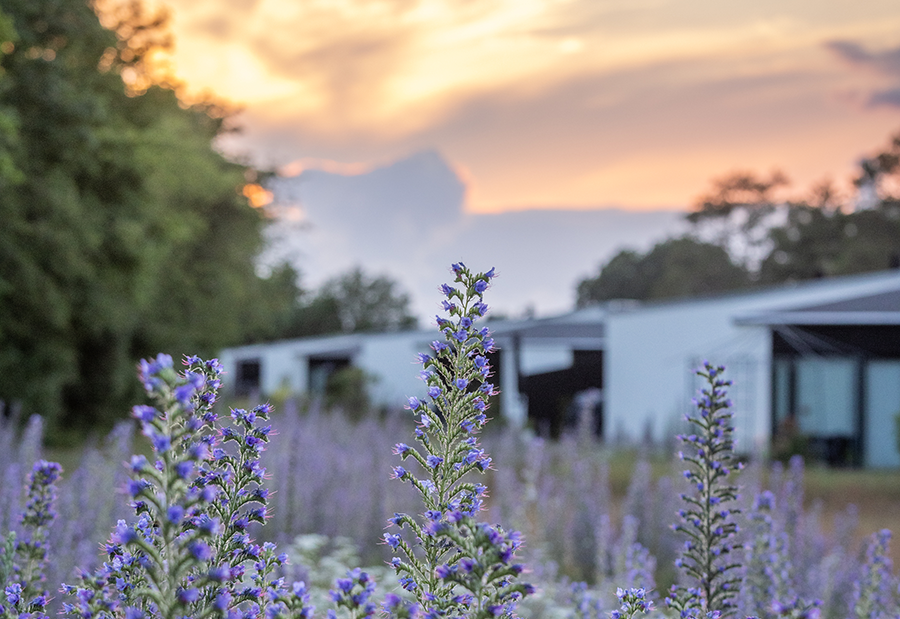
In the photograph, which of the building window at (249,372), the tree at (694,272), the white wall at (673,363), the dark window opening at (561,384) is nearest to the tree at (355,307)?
the building window at (249,372)

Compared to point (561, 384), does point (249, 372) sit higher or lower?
higher

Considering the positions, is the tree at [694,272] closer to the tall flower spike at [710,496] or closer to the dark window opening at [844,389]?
the dark window opening at [844,389]

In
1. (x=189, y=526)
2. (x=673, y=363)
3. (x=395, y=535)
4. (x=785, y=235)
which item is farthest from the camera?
(x=785, y=235)

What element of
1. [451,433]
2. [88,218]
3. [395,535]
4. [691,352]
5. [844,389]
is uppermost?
[88,218]

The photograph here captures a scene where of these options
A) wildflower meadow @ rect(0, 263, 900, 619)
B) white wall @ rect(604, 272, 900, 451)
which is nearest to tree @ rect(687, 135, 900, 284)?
A: white wall @ rect(604, 272, 900, 451)

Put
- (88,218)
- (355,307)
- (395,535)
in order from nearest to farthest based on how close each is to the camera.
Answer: (395,535)
(88,218)
(355,307)

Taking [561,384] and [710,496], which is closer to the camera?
[710,496]

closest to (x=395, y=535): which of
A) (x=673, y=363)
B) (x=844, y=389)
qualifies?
(x=844, y=389)

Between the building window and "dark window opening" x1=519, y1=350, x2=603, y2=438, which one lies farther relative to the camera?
the building window

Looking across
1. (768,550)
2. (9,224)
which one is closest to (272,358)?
(9,224)

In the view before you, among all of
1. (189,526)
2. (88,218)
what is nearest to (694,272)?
(88,218)

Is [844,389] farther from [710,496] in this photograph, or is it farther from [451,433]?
[451,433]

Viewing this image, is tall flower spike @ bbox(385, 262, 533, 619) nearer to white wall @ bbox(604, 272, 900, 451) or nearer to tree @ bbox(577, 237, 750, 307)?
white wall @ bbox(604, 272, 900, 451)

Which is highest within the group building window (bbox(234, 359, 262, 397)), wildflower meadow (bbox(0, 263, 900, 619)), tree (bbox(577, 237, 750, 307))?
tree (bbox(577, 237, 750, 307))
